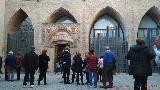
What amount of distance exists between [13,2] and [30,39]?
3039 mm

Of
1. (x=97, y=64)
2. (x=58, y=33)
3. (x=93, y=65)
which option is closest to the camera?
(x=93, y=65)

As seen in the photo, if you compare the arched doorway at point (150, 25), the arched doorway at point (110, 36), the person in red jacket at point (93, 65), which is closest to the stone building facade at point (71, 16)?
the arched doorway at point (150, 25)

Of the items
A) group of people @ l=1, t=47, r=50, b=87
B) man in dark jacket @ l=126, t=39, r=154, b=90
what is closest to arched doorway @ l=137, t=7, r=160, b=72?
group of people @ l=1, t=47, r=50, b=87

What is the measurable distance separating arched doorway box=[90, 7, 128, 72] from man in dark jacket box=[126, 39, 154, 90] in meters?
15.1

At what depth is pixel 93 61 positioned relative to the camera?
11.9m

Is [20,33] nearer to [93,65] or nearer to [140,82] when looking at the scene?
[93,65]

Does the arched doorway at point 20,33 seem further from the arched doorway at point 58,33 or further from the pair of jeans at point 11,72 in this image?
the pair of jeans at point 11,72

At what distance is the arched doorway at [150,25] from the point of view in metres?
23.8

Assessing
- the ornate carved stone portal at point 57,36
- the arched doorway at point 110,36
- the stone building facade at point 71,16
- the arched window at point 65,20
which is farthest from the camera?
the arched window at point 65,20

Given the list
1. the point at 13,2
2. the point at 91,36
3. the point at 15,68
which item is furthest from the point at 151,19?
the point at 15,68

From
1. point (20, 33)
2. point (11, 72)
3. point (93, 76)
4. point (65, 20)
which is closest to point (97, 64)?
point (93, 76)

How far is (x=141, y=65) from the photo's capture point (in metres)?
7.57

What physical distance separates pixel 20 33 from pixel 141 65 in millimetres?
18106

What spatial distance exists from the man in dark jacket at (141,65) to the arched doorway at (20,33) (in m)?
16.8
